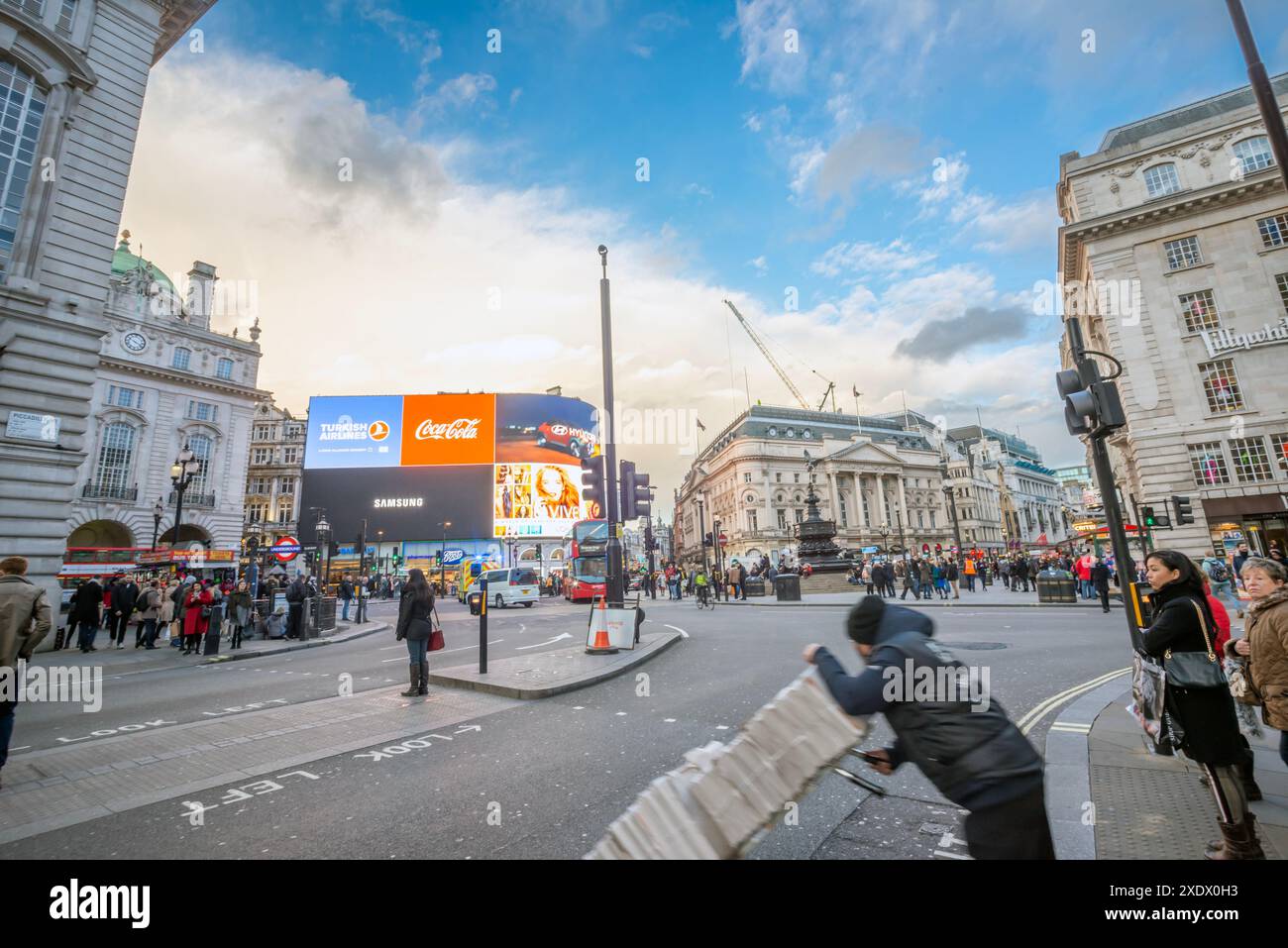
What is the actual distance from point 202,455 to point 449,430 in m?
25.4

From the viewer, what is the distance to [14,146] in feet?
52.6

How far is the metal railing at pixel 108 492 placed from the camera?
39.6 meters

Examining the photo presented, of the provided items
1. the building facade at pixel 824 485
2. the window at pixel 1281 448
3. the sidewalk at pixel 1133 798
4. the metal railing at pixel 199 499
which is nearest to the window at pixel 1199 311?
the window at pixel 1281 448

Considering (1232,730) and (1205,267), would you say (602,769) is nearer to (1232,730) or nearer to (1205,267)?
(1232,730)

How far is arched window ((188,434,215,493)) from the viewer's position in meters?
45.4

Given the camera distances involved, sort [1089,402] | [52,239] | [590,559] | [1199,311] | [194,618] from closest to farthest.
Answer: [1089,402], [194,618], [52,239], [1199,311], [590,559]

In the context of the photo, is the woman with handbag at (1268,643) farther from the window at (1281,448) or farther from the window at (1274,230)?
the window at (1274,230)

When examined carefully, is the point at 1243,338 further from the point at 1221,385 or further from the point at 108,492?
the point at 108,492

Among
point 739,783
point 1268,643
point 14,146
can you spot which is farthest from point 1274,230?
point 14,146

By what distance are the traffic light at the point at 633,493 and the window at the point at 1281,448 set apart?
31.2 m

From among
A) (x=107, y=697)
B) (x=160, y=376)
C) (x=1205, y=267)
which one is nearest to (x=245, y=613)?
(x=107, y=697)

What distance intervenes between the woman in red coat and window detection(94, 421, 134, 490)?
3741 cm

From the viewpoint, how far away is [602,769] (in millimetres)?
4902
